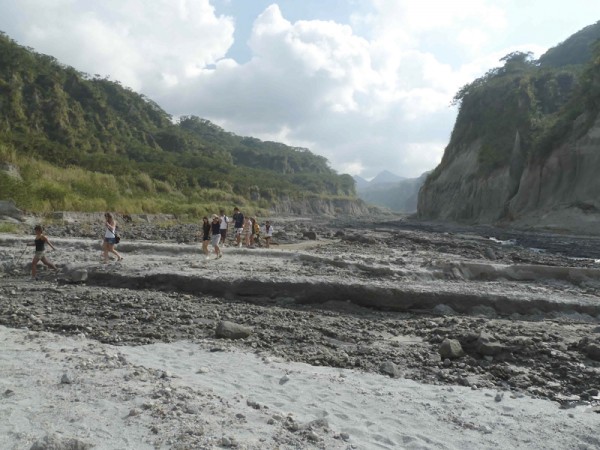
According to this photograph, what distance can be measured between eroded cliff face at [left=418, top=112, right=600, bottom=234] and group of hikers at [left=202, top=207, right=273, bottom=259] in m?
23.2

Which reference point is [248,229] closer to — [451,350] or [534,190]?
[451,350]

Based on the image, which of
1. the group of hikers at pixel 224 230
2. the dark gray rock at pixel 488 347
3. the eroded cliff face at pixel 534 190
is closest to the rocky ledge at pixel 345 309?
the dark gray rock at pixel 488 347

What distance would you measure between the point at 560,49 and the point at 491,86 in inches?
1460

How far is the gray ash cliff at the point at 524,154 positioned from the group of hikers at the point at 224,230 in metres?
23.2

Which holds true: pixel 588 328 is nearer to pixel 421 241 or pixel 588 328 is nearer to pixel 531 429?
pixel 531 429

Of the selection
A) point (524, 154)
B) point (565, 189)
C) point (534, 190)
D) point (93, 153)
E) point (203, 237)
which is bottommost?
point (203, 237)

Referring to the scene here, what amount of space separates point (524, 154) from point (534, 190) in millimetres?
6973

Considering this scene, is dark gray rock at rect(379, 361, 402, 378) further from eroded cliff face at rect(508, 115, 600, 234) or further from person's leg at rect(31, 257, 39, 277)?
eroded cliff face at rect(508, 115, 600, 234)

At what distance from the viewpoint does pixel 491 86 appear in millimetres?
56312

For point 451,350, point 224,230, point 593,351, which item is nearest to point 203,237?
point 224,230

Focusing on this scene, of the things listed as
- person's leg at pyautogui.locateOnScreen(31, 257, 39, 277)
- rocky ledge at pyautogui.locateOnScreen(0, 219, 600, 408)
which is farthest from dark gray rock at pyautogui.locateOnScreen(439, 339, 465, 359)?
person's leg at pyautogui.locateOnScreen(31, 257, 39, 277)

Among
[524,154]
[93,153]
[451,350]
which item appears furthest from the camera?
[93,153]

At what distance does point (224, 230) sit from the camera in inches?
669

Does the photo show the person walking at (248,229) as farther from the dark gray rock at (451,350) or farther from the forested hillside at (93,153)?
the dark gray rock at (451,350)
